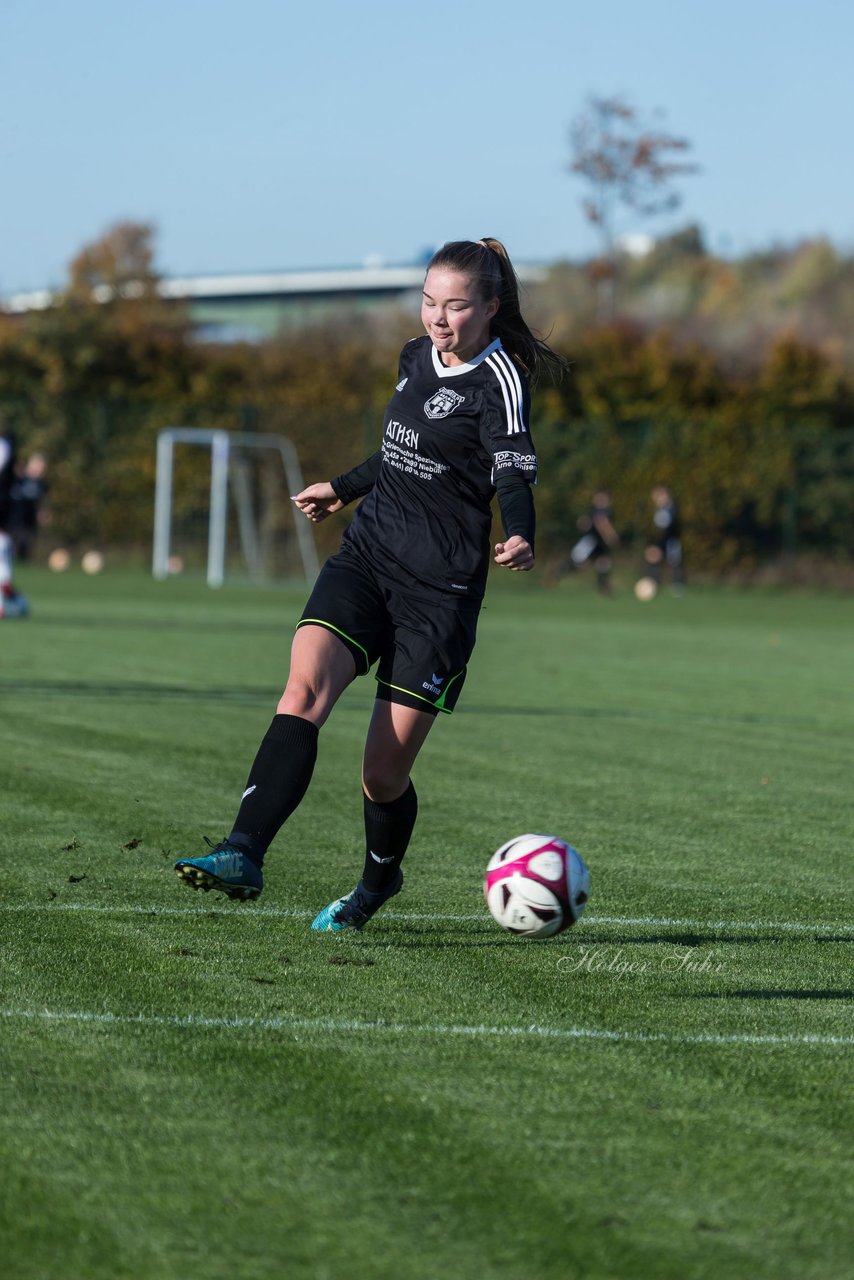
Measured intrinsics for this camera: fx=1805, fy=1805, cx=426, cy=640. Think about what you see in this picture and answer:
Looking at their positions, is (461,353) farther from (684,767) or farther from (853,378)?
(853,378)

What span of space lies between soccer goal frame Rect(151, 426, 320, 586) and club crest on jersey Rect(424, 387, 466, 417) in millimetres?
30271

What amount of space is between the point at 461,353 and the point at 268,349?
142 ft

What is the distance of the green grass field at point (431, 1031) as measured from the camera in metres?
3.13

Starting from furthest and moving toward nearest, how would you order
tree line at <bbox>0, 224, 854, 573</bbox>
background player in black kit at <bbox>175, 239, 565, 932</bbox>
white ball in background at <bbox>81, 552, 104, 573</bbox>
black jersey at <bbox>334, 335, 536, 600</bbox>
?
tree line at <bbox>0, 224, 854, 573</bbox> → white ball in background at <bbox>81, 552, 104, 573</bbox> → black jersey at <bbox>334, 335, 536, 600</bbox> → background player in black kit at <bbox>175, 239, 565, 932</bbox>

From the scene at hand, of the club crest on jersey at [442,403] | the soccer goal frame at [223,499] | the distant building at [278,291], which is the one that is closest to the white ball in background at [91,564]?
the soccer goal frame at [223,499]

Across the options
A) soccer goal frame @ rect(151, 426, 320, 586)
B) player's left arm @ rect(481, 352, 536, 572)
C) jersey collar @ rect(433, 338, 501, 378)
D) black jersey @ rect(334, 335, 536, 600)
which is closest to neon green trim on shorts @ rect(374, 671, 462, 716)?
black jersey @ rect(334, 335, 536, 600)

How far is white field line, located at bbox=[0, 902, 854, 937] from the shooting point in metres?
6.00

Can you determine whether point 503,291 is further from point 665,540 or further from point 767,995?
point 665,540

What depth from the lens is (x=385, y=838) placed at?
585 cm

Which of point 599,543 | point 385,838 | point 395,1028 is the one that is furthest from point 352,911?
point 599,543

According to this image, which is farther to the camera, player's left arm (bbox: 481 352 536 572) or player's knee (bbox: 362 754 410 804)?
player's knee (bbox: 362 754 410 804)

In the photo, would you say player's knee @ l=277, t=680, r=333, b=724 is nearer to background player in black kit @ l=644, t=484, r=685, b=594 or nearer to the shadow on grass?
the shadow on grass

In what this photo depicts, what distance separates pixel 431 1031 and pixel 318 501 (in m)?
2.31

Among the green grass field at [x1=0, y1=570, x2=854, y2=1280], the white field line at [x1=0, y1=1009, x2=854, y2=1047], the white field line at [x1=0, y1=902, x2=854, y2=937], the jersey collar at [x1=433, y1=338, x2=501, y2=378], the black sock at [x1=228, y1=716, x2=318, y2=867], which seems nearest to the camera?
the green grass field at [x1=0, y1=570, x2=854, y2=1280]
